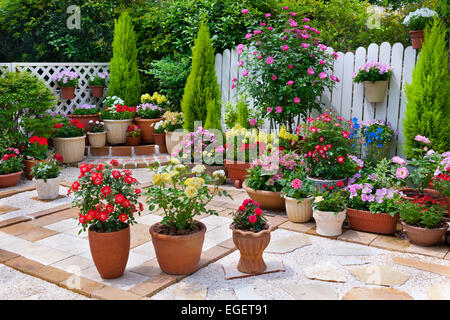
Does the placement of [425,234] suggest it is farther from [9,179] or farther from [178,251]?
[9,179]

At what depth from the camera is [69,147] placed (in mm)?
7207

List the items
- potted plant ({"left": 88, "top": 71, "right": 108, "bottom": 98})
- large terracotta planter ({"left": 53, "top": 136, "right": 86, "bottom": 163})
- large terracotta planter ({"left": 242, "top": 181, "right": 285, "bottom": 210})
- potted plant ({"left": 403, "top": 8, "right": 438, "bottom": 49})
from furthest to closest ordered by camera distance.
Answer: potted plant ({"left": 88, "top": 71, "right": 108, "bottom": 98})
large terracotta planter ({"left": 53, "top": 136, "right": 86, "bottom": 163})
potted plant ({"left": 403, "top": 8, "right": 438, "bottom": 49})
large terracotta planter ({"left": 242, "top": 181, "right": 285, "bottom": 210})

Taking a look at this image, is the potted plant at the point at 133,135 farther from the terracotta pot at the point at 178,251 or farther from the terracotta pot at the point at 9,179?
the terracotta pot at the point at 178,251

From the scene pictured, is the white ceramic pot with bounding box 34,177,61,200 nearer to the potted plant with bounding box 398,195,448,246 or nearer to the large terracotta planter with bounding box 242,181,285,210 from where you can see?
the large terracotta planter with bounding box 242,181,285,210

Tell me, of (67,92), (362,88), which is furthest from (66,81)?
(362,88)

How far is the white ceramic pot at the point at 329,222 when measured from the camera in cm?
427

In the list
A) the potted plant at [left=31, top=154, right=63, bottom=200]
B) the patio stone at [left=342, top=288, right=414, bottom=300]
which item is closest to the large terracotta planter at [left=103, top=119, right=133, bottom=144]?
the potted plant at [left=31, top=154, right=63, bottom=200]

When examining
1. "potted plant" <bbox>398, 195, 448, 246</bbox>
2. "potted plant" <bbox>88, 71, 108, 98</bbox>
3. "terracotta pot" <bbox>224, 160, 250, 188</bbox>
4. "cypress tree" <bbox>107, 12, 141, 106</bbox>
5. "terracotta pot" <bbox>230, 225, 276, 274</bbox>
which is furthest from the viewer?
"potted plant" <bbox>88, 71, 108, 98</bbox>

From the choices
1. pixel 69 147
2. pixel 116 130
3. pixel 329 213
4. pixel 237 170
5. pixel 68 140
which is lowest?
pixel 329 213

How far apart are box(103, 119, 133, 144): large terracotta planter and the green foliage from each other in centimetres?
482

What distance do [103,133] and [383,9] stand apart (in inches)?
254

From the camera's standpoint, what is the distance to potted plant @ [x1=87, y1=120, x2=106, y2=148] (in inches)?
307

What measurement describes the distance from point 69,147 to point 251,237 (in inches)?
184
